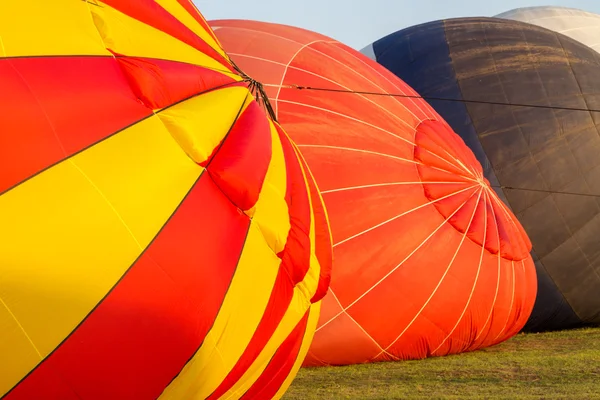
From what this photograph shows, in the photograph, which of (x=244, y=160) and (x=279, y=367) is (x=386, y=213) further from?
(x=244, y=160)

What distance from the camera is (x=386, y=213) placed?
20.1ft

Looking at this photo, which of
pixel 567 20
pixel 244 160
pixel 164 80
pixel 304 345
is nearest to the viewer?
pixel 164 80

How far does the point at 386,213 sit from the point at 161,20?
260 centimetres

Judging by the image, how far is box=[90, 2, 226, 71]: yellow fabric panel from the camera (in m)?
3.66

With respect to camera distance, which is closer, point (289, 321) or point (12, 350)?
point (12, 350)

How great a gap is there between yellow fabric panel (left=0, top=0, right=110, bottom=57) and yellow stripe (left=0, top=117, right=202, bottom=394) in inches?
17.0

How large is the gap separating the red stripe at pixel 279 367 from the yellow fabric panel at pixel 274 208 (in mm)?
476

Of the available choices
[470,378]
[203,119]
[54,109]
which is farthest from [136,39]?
[470,378]

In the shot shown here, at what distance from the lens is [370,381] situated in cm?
538

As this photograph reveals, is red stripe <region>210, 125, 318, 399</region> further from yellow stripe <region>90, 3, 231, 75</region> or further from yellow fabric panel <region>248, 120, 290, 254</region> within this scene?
yellow stripe <region>90, 3, 231, 75</region>

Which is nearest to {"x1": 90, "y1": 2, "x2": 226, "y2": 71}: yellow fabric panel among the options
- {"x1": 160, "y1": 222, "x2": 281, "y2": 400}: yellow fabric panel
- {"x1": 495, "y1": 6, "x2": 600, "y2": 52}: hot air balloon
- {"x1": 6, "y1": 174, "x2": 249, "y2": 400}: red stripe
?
{"x1": 6, "y1": 174, "x2": 249, "y2": 400}: red stripe

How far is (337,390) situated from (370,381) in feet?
1.30

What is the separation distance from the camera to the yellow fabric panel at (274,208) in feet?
12.8

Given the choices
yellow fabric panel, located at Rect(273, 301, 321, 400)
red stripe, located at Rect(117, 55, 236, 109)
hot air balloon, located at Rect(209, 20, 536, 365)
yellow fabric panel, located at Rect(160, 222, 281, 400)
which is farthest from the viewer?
hot air balloon, located at Rect(209, 20, 536, 365)
